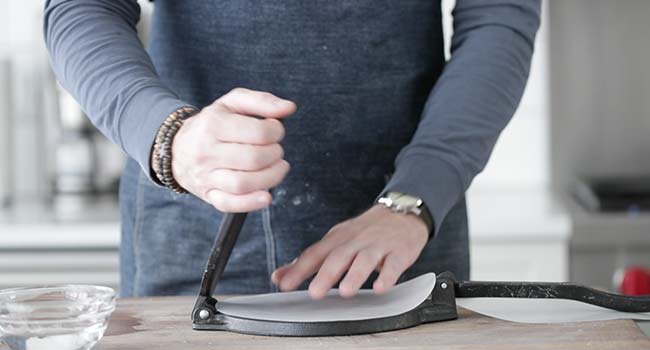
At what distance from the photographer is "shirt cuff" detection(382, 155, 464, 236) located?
40.4 inches

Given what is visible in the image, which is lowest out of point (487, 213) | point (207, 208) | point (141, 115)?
point (487, 213)

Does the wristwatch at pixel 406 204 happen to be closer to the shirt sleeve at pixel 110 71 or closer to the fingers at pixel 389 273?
the fingers at pixel 389 273

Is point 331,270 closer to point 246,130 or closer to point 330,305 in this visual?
point 330,305

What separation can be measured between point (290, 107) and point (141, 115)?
16 centimetres

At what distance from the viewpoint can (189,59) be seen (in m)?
1.19

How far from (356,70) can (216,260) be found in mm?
362

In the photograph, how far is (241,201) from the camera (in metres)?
0.84

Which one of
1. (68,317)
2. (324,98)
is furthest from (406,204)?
(68,317)

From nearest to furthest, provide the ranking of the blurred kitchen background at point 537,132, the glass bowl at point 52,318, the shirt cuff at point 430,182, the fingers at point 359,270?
the glass bowl at point 52,318 → the fingers at point 359,270 → the shirt cuff at point 430,182 → the blurred kitchen background at point 537,132

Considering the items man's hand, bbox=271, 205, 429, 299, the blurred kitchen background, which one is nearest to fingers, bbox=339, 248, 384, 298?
man's hand, bbox=271, 205, 429, 299

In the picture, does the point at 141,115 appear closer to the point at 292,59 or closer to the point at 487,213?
the point at 292,59

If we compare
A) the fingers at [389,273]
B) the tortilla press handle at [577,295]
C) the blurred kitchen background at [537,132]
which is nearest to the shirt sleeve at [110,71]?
the fingers at [389,273]

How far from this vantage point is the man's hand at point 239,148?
2.70 ft

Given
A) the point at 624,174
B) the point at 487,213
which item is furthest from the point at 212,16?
the point at 624,174
